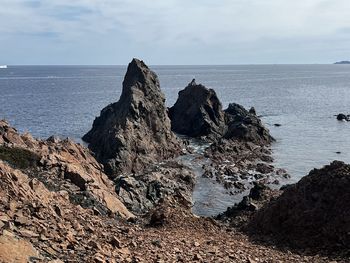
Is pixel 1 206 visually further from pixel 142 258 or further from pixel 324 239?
pixel 324 239

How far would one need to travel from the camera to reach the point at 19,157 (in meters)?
27.4

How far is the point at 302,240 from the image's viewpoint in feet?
85.0

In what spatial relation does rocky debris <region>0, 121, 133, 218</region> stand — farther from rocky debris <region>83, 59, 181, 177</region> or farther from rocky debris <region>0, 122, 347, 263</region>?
rocky debris <region>83, 59, 181, 177</region>

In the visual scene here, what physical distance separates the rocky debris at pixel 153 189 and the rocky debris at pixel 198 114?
3192 centimetres

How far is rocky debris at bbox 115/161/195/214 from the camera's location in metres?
37.0

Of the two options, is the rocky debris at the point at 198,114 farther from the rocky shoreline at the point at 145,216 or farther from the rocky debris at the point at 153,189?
the rocky debris at the point at 153,189

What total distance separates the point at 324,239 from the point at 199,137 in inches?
2302

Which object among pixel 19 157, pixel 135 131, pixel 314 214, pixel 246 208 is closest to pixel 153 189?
pixel 246 208

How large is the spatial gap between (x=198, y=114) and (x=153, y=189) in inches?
1864

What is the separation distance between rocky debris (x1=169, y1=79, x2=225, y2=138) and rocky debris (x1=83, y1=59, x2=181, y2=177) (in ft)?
40.8

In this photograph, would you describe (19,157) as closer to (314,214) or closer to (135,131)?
(314,214)

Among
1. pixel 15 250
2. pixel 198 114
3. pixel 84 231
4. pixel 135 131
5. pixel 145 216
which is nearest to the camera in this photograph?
pixel 15 250

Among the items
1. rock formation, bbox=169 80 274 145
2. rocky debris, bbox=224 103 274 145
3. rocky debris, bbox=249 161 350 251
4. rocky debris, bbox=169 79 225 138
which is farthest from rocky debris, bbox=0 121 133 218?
rocky debris, bbox=169 79 225 138

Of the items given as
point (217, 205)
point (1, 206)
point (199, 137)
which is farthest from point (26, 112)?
point (1, 206)
